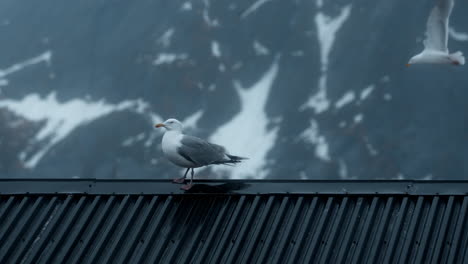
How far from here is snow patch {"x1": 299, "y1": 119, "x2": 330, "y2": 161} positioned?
10056cm

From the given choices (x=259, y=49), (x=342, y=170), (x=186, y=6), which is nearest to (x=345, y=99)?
(x=342, y=170)

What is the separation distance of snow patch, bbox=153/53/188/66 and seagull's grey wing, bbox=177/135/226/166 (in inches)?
4168

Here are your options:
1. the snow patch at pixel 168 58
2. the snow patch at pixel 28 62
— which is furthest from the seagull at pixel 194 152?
the snow patch at pixel 28 62

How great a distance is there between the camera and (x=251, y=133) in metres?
104

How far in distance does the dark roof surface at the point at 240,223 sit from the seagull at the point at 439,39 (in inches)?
120

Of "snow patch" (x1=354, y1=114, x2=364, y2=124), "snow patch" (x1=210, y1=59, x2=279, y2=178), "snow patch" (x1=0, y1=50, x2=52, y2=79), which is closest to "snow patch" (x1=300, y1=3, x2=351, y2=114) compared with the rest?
"snow patch" (x1=354, y1=114, x2=364, y2=124)

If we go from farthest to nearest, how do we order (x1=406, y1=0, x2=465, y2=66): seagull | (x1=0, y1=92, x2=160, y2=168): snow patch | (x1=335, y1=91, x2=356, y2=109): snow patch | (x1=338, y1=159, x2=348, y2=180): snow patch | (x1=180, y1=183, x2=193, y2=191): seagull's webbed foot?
(x1=0, y1=92, x2=160, y2=168): snow patch
(x1=335, y1=91, x2=356, y2=109): snow patch
(x1=338, y1=159, x2=348, y2=180): snow patch
(x1=406, y1=0, x2=465, y2=66): seagull
(x1=180, y1=183, x2=193, y2=191): seagull's webbed foot

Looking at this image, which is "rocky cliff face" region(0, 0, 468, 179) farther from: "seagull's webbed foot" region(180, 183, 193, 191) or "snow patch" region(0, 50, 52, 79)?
"seagull's webbed foot" region(180, 183, 193, 191)

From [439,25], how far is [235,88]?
99.1 meters

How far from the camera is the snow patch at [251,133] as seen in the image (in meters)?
98.4

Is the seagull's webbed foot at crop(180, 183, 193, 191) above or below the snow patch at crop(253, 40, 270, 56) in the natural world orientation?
below

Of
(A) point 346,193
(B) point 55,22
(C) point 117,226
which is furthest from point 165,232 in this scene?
(B) point 55,22

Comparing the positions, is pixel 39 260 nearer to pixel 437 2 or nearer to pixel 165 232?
pixel 165 232

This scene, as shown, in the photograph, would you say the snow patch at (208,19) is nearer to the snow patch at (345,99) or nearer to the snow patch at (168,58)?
the snow patch at (168,58)
